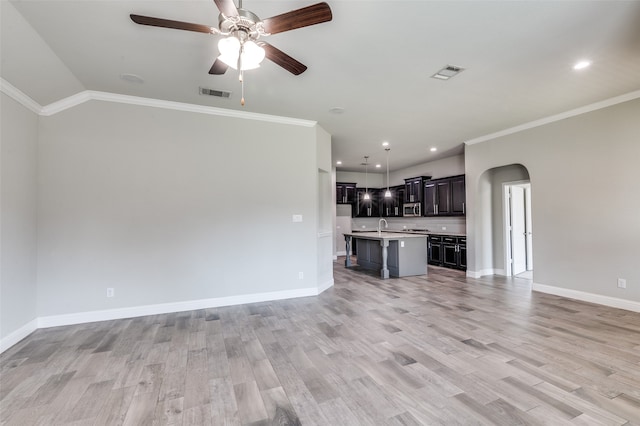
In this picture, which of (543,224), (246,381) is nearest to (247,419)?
(246,381)

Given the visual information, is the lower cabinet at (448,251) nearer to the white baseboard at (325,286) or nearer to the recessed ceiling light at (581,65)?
the white baseboard at (325,286)

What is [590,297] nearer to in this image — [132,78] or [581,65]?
A: [581,65]

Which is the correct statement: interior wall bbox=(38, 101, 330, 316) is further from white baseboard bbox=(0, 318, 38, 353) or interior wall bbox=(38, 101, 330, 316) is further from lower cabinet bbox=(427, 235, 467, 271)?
lower cabinet bbox=(427, 235, 467, 271)

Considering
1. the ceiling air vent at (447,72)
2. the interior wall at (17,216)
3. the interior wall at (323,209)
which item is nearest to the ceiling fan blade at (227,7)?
the ceiling air vent at (447,72)

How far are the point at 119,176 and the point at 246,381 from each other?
3.28m

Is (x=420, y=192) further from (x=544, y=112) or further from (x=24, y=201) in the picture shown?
(x=24, y=201)

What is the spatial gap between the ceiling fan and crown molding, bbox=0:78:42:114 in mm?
2268

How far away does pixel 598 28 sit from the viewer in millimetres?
2584

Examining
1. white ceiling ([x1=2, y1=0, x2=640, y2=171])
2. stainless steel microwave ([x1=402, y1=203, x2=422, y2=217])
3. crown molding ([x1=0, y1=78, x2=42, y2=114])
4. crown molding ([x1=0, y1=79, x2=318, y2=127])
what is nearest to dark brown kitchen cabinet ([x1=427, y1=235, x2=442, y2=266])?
stainless steel microwave ([x1=402, y1=203, x2=422, y2=217])

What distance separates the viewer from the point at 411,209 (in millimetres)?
8992

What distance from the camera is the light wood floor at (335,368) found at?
1.97 m

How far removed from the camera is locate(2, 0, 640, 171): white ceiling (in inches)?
92.8

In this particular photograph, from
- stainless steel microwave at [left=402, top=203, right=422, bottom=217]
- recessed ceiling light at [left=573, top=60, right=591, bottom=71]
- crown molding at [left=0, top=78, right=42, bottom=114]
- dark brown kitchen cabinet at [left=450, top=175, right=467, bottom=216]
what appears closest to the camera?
crown molding at [left=0, top=78, right=42, bottom=114]

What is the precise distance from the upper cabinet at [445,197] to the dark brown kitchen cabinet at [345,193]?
251 centimetres
